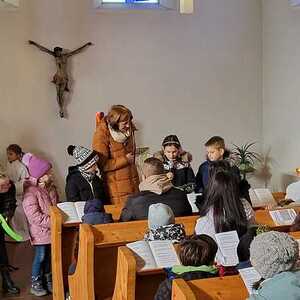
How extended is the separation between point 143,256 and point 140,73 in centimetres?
477

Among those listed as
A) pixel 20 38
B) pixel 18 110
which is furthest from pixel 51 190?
pixel 20 38

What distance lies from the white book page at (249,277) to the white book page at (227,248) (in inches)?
14.4

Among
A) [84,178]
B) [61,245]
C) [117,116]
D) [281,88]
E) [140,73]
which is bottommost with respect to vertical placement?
[61,245]

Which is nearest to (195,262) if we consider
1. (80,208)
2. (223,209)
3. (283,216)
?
(223,209)

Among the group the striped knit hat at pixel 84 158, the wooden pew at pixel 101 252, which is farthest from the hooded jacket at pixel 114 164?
the wooden pew at pixel 101 252

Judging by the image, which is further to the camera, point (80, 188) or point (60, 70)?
point (60, 70)

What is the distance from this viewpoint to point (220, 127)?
7.62 m

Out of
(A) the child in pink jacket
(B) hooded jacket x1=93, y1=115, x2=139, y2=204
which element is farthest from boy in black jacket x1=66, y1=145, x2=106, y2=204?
(A) the child in pink jacket

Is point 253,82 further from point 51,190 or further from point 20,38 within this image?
point 51,190

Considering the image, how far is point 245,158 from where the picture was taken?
742 cm

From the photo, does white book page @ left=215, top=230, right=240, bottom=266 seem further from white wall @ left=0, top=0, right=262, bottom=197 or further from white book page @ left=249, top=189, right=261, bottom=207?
white wall @ left=0, top=0, right=262, bottom=197

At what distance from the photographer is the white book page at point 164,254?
2748 millimetres

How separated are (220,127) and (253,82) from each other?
0.80 meters

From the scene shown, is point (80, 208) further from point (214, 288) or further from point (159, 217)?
point (214, 288)
